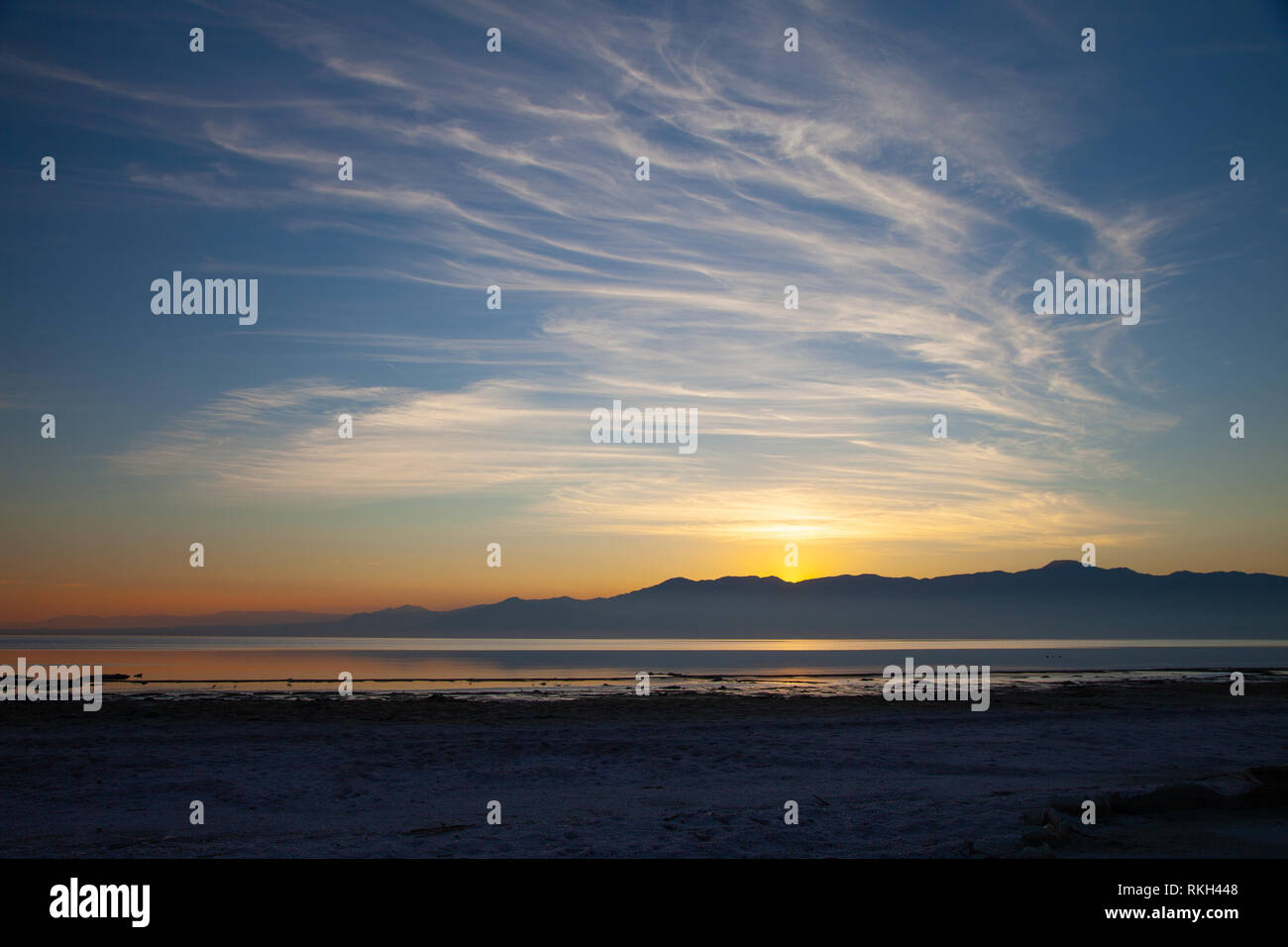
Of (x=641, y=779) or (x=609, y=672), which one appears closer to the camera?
(x=641, y=779)

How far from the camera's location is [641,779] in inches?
525

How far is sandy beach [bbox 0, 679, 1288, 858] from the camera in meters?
8.84

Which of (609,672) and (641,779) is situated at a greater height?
(641,779)

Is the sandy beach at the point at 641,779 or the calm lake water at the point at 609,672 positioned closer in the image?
the sandy beach at the point at 641,779

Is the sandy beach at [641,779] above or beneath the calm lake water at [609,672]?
above

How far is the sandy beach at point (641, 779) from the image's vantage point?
8836 mm

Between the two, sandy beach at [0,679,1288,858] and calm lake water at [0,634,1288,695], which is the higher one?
sandy beach at [0,679,1288,858]

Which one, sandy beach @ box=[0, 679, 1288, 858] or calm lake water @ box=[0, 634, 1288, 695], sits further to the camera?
calm lake water @ box=[0, 634, 1288, 695]
